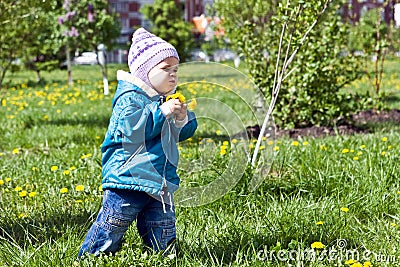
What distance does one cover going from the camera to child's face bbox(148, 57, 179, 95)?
254cm

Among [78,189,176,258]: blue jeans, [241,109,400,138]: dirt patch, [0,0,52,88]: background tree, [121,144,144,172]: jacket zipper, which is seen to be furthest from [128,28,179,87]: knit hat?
[0,0,52,88]: background tree

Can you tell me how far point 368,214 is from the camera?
3480 millimetres

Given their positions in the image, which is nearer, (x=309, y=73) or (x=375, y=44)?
(x=309, y=73)

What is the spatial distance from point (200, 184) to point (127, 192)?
123 centimetres

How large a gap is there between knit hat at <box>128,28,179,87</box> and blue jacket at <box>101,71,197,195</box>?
0.13ft

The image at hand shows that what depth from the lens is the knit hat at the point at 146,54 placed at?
252 centimetres

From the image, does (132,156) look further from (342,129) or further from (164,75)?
(342,129)

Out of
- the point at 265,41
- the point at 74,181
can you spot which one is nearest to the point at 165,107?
the point at 74,181

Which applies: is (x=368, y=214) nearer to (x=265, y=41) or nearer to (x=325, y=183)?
(x=325, y=183)

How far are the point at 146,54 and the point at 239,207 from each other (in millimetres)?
1365

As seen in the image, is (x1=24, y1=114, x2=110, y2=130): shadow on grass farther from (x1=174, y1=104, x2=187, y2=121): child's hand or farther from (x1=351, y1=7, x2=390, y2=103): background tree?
(x1=174, y1=104, x2=187, y2=121): child's hand

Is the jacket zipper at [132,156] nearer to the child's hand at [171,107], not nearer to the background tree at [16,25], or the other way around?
the child's hand at [171,107]

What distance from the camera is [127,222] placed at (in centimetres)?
265

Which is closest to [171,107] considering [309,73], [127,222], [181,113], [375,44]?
[181,113]
